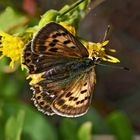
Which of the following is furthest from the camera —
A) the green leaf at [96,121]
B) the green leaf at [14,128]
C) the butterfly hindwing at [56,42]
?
the green leaf at [96,121]

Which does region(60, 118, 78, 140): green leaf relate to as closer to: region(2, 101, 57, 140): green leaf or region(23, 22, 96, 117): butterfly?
region(2, 101, 57, 140): green leaf

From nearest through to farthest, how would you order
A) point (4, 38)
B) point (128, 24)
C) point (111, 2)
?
1. point (4, 38)
2. point (111, 2)
3. point (128, 24)

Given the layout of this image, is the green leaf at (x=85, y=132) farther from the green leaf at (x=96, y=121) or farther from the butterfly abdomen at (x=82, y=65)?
the butterfly abdomen at (x=82, y=65)

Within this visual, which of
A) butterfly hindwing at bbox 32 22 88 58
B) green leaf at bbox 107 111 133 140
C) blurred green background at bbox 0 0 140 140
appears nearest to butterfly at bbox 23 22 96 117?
butterfly hindwing at bbox 32 22 88 58

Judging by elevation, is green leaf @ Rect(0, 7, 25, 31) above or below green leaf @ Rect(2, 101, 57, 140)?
above

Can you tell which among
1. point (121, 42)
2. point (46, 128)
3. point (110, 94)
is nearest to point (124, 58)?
point (121, 42)

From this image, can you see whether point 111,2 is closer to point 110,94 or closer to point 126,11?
point 126,11

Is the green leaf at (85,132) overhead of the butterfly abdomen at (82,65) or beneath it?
beneath

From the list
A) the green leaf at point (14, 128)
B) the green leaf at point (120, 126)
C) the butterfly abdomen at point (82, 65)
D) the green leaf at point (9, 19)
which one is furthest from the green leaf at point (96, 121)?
the butterfly abdomen at point (82, 65)
